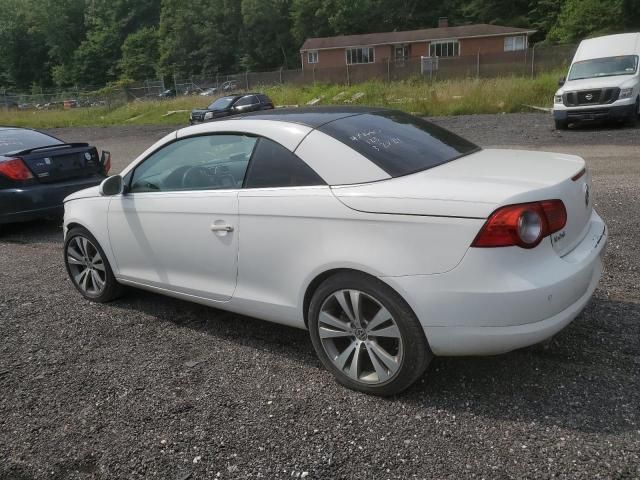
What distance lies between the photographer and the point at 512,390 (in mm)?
3133

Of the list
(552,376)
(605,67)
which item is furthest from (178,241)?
(605,67)

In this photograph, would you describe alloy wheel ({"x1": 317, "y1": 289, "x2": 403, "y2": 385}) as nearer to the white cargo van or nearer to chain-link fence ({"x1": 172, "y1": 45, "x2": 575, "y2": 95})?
the white cargo van

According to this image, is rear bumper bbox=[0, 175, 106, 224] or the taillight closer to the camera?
the taillight

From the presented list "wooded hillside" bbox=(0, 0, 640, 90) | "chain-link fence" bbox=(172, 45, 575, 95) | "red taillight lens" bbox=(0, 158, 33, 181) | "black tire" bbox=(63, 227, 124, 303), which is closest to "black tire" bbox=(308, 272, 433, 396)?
"black tire" bbox=(63, 227, 124, 303)

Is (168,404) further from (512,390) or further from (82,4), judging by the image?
(82,4)

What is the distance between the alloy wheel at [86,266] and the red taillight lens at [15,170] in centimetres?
281

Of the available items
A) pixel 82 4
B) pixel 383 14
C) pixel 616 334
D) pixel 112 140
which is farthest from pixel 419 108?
pixel 82 4

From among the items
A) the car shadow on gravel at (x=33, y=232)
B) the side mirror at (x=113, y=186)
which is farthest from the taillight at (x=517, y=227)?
the car shadow on gravel at (x=33, y=232)

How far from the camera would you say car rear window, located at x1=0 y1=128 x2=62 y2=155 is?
7.61 meters

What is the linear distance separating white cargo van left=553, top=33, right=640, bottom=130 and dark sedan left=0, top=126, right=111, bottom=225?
1216 centimetres

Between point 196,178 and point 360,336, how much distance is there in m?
1.73

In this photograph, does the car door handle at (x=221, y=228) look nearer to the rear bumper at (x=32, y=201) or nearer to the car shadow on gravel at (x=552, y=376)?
the car shadow on gravel at (x=552, y=376)

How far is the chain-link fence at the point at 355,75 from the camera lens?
95.7 feet

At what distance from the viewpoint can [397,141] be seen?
358 cm
